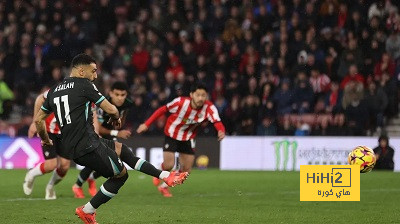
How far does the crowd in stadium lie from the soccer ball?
9307mm

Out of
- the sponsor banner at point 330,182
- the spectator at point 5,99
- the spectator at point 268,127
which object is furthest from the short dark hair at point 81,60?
the spectator at point 5,99

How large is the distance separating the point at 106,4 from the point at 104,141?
1771 centimetres

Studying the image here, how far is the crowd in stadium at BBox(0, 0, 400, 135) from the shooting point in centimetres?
2270

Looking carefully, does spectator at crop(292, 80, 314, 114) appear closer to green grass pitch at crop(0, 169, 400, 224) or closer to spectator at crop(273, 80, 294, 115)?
spectator at crop(273, 80, 294, 115)

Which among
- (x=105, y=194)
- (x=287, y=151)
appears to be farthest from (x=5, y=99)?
(x=105, y=194)

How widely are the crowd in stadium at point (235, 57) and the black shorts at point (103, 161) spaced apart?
43.0ft

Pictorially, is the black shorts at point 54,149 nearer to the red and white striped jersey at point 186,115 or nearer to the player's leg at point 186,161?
the red and white striped jersey at point 186,115

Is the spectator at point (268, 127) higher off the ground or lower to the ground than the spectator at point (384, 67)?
lower

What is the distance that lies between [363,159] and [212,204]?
6.98ft

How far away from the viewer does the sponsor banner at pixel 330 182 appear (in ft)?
38.1

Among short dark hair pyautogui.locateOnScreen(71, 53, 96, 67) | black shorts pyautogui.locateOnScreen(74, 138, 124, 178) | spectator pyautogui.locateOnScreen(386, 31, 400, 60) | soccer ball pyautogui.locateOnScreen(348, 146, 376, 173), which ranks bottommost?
soccer ball pyautogui.locateOnScreen(348, 146, 376, 173)

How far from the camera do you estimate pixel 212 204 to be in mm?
12961

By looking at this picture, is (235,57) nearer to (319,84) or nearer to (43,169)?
(319,84)

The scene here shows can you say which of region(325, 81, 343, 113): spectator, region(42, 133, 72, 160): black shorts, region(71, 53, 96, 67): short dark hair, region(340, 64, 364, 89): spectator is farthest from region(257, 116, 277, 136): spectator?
region(71, 53, 96, 67): short dark hair
